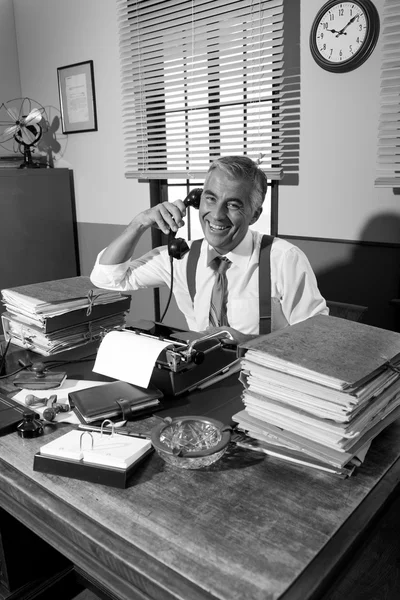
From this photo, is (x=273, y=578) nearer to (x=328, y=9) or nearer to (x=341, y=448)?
(x=341, y=448)

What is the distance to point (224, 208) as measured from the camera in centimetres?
166

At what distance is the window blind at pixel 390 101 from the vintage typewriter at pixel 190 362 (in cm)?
144

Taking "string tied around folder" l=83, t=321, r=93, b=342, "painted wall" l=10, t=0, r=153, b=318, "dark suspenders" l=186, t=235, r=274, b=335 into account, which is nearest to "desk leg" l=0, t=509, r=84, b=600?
"string tied around folder" l=83, t=321, r=93, b=342

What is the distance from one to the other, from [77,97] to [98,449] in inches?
137

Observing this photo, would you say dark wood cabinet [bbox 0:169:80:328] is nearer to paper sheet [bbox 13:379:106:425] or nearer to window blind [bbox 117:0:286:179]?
window blind [bbox 117:0:286:179]

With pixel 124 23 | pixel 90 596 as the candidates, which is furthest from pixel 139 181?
pixel 90 596

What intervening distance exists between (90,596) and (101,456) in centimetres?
102

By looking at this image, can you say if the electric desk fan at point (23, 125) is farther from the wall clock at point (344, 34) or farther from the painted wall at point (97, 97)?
the wall clock at point (344, 34)

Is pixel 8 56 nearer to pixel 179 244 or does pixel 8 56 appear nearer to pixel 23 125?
pixel 23 125

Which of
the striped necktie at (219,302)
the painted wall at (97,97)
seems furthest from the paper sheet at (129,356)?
the painted wall at (97,97)

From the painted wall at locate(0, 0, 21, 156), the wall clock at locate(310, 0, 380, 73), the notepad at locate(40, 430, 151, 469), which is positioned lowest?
the notepad at locate(40, 430, 151, 469)

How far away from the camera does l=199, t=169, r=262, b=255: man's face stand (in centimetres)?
165

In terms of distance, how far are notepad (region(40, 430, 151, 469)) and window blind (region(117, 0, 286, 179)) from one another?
6.66 ft

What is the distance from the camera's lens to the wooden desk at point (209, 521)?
642 millimetres
